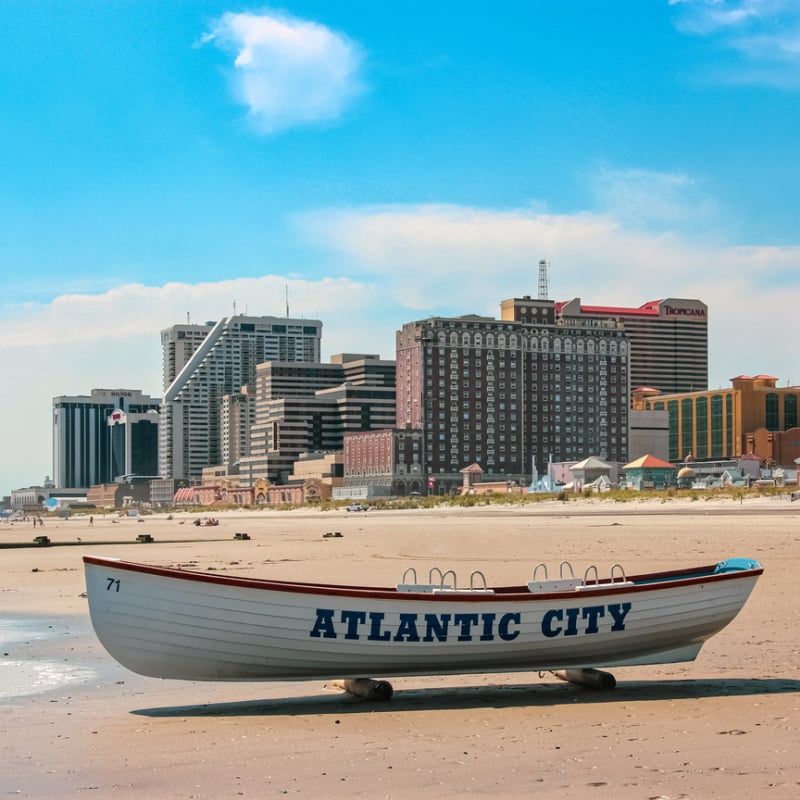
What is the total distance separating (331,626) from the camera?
1359 cm

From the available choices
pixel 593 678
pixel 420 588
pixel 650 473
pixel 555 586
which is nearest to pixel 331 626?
pixel 420 588

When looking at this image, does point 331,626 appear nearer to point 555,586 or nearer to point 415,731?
point 415,731

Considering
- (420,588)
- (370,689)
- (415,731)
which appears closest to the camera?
(415,731)

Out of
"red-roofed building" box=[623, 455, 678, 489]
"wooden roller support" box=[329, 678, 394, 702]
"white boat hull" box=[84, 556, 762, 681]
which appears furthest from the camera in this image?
"red-roofed building" box=[623, 455, 678, 489]

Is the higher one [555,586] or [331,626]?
[555,586]

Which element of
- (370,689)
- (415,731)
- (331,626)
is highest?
(331,626)

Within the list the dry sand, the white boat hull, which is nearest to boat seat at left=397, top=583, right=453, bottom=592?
the white boat hull

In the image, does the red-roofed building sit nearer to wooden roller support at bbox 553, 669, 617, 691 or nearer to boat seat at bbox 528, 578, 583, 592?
wooden roller support at bbox 553, 669, 617, 691

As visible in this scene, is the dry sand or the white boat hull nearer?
the dry sand

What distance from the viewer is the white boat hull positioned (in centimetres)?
1347

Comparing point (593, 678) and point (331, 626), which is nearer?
point (331, 626)

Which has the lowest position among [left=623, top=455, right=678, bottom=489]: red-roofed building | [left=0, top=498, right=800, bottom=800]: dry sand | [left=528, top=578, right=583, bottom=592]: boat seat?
[left=623, top=455, right=678, bottom=489]: red-roofed building

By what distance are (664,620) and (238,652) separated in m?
5.29

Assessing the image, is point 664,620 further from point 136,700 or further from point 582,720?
point 136,700
